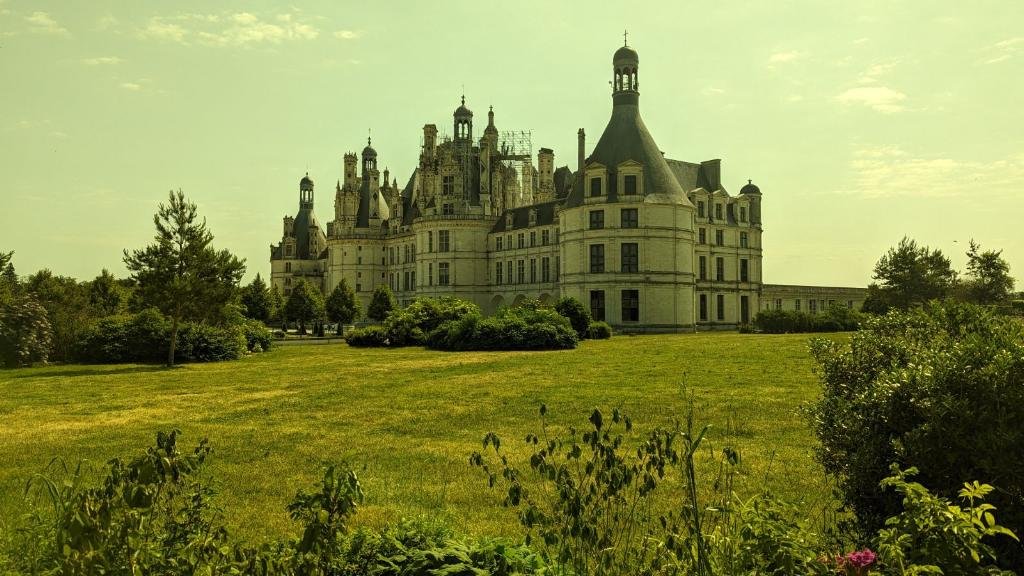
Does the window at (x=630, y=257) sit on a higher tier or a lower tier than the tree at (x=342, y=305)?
higher

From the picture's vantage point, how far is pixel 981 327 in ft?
21.8

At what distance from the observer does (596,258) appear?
54781 millimetres

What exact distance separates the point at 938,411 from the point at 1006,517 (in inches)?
32.4

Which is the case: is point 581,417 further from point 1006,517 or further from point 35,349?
point 35,349

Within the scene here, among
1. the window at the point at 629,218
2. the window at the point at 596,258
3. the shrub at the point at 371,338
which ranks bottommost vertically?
the shrub at the point at 371,338

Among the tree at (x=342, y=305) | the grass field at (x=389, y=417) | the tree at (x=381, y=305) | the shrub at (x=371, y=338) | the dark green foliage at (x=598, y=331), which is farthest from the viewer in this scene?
the tree at (x=342, y=305)

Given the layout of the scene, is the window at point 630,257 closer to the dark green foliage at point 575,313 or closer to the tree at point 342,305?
the dark green foliage at point 575,313

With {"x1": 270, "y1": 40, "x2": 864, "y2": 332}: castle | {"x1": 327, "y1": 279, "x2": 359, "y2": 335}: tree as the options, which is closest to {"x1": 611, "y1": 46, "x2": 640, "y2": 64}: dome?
{"x1": 270, "y1": 40, "x2": 864, "y2": 332}: castle

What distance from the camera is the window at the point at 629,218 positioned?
5372cm

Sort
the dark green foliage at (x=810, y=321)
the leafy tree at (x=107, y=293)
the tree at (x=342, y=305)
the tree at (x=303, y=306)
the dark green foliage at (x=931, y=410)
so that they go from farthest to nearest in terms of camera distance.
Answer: the tree at (x=342, y=305)
the tree at (x=303, y=306)
the leafy tree at (x=107, y=293)
the dark green foliage at (x=810, y=321)
the dark green foliage at (x=931, y=410)

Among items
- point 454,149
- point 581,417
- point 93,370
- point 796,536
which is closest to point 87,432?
point 581,417

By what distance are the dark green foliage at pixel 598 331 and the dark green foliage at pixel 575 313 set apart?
65 cm

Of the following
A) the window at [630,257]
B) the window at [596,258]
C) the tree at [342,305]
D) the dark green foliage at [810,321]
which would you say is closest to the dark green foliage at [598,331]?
the window at [630,257]

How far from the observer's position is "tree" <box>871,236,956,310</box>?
46.2 meters
